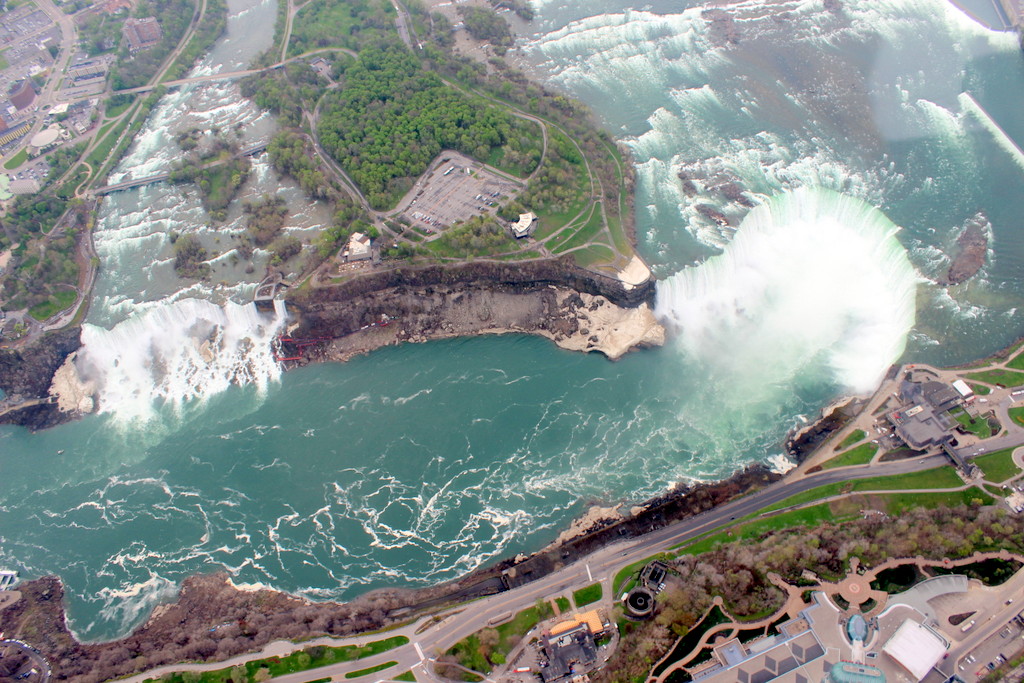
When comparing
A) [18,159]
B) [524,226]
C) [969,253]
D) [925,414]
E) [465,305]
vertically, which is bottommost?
[18,159]

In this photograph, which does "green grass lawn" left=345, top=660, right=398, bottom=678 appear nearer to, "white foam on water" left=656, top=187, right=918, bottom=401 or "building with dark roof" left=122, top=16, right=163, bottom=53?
"white foam on water" left=656, top=187, right=918, bottom=401

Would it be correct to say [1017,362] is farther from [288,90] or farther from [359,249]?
[288,90]

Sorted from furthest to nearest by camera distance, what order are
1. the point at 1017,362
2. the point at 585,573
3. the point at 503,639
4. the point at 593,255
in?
the point at 593,255 → the point at 1017,362 → the point at 585,573 → the point at 503,639

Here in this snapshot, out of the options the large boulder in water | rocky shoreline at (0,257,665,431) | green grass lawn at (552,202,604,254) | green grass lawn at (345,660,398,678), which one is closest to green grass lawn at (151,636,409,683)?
green grass lawn at (345,660,398,678)

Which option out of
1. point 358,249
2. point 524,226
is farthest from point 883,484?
point 358,249

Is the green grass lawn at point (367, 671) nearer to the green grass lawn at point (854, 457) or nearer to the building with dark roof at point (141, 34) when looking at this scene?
A: the green grass lawn at point (854, 457)

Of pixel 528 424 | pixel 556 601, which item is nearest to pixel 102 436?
pixel 528 424
